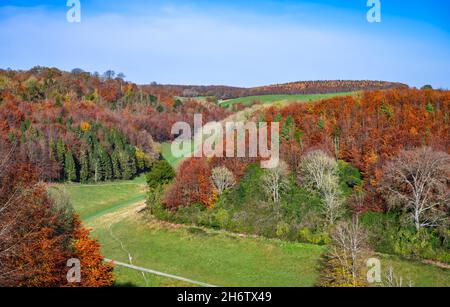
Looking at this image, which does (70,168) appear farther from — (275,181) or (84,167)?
(275,181)

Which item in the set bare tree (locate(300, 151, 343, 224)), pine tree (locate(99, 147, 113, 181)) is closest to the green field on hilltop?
bare tree (locate(300, 151, 343, 224))

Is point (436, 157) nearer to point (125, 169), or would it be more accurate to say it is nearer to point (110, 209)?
point (110, 209)

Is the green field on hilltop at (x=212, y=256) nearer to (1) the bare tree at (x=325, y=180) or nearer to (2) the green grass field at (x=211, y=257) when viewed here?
(2) the green grass field at (x=211, y=257)

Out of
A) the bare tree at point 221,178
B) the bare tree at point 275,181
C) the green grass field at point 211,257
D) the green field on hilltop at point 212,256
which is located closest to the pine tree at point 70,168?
the green grass field at point 211,257

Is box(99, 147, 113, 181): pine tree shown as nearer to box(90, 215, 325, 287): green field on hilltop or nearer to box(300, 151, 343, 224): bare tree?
box(90, 215, 325, 287): green field on hilltop

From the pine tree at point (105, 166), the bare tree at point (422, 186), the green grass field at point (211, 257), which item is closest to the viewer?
the green grass field at point (211, 257)

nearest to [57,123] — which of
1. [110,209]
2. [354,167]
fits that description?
[110,209]
